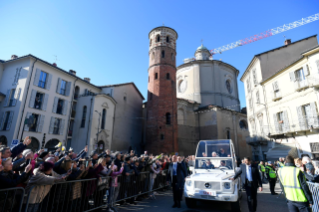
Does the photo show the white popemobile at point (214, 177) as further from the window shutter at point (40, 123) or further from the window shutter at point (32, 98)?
the window shutter at point (32, 98)

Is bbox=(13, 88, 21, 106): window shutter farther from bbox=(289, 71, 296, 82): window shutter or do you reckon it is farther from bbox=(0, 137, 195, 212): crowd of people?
bbox=(289, 71, 296, 82): window shutter

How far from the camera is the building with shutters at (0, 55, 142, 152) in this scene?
60.7ft

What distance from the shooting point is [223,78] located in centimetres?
3419

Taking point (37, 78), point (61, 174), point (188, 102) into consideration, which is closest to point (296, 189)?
point (61, 174)

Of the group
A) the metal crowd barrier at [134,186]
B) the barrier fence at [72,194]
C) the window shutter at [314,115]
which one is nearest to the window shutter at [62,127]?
the metal crowd barrier at [134,186]

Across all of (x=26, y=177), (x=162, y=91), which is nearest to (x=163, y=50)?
(x=162, y=91)

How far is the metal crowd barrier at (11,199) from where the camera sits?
3578 millimetres

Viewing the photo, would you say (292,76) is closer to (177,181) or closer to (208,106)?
(208,106)

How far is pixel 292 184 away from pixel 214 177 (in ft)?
9.21

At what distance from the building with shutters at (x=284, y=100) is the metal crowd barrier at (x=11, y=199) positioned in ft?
57.7

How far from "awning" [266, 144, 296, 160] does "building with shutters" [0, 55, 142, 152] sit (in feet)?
57.3

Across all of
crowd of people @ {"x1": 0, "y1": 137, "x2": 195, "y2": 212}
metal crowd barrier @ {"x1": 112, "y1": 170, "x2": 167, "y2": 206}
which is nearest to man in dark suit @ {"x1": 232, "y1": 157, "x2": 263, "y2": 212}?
crowd of people @ {"x1": 0, "y1": 137, "x2": 195, "y2": 212}

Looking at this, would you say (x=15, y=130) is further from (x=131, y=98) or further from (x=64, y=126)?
(x=131, y=98)

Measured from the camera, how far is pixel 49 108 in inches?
823
